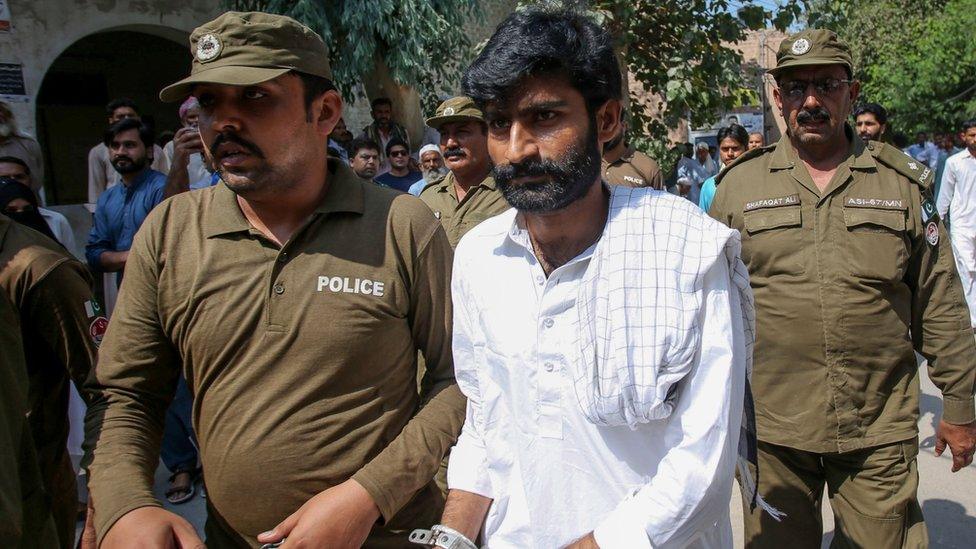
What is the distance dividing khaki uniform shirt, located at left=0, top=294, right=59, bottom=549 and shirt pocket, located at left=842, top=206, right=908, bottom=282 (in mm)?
2574

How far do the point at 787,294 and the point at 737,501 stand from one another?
2.09 m

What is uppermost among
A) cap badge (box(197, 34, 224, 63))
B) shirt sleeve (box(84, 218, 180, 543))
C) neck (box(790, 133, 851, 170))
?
cap badge (box(197, 34, 224, 63))

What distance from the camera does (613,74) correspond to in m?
1.84

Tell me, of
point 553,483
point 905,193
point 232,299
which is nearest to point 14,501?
point 232,299

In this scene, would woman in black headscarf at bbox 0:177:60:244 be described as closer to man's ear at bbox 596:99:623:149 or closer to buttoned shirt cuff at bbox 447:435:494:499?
buttoned shirt cuff at bbox 447:435:494:499

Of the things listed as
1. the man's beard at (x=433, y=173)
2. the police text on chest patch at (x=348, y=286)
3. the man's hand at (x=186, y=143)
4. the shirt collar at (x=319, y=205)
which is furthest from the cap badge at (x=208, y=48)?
the man's beard at (x=433, y=173)

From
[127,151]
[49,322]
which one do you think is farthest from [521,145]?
[127,151]

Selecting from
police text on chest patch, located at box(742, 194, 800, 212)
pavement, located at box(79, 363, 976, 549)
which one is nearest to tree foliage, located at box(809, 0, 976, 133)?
pavement, located at box(79, 363, 976, 549)

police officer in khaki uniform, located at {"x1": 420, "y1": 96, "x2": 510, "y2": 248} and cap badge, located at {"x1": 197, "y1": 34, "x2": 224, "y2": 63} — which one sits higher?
cap badge, located at {"x1": 197, "y1": 34, "x2": 224, "y2": 63}

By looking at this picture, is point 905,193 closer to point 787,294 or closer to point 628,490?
point 787,294

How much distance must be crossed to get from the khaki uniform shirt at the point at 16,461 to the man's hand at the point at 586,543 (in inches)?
44.0

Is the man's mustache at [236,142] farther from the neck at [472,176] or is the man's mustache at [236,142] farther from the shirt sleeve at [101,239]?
the shirt sleeve at [101,239]

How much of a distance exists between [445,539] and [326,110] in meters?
1.10

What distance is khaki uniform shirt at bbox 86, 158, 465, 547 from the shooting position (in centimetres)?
187
